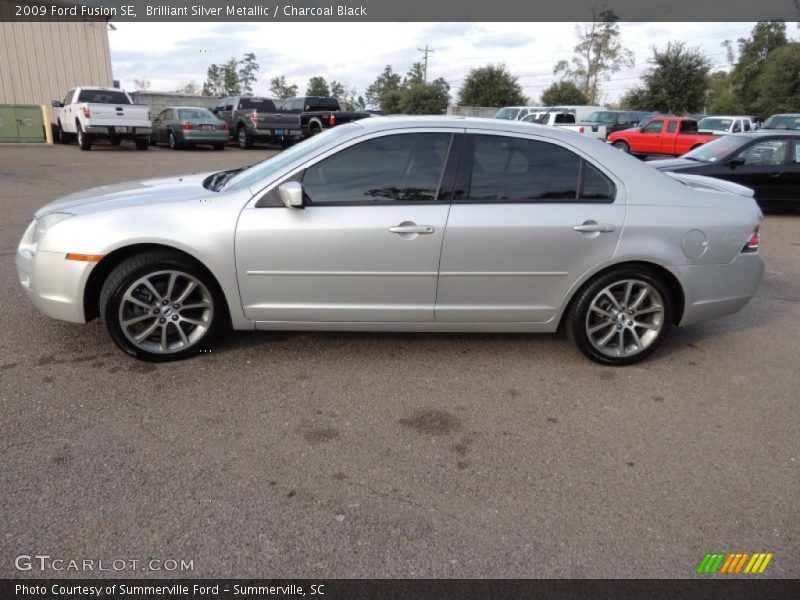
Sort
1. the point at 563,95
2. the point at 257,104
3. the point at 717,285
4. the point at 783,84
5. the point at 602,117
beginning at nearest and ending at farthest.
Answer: the point at 717,285 < the point at 257,104 < the point at 602,117 < the point at 783,84 < the point at 563,95

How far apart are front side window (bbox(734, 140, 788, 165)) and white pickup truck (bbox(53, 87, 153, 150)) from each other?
17514mm

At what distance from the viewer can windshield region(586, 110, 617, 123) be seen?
2611cm

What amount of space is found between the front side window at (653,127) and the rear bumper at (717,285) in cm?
1750

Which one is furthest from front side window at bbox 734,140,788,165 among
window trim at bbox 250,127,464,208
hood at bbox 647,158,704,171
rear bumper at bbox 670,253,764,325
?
window trim at bbox 250,127,464,208

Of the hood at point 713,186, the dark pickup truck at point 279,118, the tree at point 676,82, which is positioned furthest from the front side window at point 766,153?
the tree at point 676,82

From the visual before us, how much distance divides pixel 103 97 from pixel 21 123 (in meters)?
4.61

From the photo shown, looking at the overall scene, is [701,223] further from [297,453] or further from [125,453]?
[125,453]

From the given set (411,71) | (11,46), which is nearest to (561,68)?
(411,71)

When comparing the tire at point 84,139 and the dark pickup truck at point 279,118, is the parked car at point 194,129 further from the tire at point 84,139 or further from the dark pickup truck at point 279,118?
the tire at point 84,139

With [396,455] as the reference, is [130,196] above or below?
above

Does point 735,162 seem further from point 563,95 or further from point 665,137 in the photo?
point 563,95

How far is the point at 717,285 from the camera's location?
4.18 meters

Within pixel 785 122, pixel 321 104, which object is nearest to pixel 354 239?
pixel 321 104
